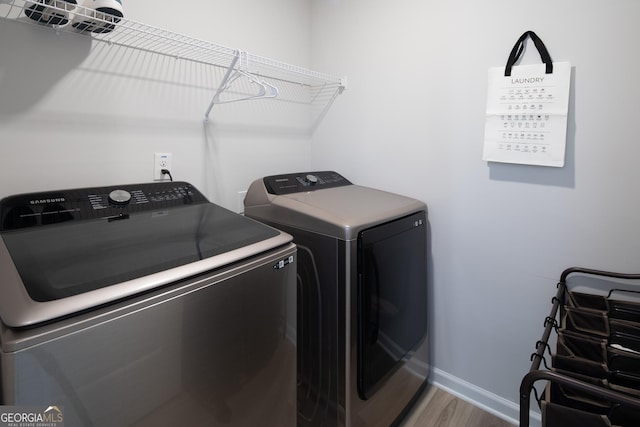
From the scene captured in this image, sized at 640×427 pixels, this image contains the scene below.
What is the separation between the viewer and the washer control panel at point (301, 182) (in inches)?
63.4

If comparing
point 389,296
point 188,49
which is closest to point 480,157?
point 389,296

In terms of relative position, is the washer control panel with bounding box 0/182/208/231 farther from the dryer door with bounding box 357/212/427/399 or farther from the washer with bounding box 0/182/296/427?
the dryer door with bounding box 357/212/427/399

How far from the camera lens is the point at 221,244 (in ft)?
3.12

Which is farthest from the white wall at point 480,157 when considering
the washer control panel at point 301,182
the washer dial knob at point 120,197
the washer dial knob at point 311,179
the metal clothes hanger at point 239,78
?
the washer dial knob at point 120,197

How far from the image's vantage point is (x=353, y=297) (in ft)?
4.14

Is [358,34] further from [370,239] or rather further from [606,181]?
[606,181]

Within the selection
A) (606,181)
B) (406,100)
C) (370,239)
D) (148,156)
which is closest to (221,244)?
(370,239)

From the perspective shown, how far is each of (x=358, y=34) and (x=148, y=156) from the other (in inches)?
53.8

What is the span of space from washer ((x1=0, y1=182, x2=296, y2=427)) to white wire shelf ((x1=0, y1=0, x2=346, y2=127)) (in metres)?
0.58

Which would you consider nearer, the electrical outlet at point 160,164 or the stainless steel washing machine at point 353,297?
the stainless steel washing machine at point 353,297

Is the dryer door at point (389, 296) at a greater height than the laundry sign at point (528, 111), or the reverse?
the laundry sign at point (528, 111)

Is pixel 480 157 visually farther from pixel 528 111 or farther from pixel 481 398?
pixel 481 398

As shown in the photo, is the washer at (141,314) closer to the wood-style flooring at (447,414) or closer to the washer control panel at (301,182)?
the washer control panel at (301,182)

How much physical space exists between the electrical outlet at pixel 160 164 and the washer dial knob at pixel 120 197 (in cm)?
26
